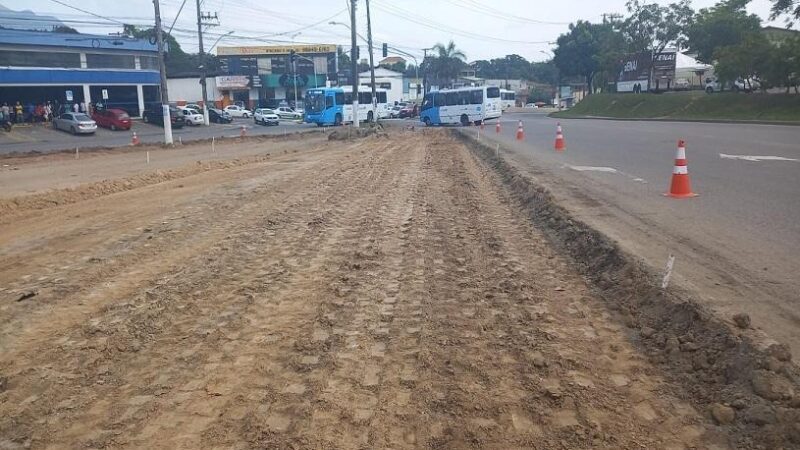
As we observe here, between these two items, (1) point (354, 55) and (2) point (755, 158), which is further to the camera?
(1) point (354, 55)

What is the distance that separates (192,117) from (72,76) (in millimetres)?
9349

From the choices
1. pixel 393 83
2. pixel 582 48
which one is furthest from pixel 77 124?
pixel 393 83

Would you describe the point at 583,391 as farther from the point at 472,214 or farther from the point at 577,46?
the point at 577,46

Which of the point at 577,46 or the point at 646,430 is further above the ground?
the point at 577,46

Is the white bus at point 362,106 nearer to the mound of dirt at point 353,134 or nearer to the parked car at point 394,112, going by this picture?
the parked car at point 394,112

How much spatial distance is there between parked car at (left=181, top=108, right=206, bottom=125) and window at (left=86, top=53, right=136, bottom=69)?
25.9ft

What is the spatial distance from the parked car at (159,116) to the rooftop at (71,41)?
5.53 meters

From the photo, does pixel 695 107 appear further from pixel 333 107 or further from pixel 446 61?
pixel 446 61

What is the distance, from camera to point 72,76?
1855 inches

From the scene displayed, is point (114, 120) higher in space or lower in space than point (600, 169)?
higher

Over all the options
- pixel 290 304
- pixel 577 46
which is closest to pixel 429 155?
pixel 290 304

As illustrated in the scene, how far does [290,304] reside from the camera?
197 inches

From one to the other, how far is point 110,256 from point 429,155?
13.0 metres

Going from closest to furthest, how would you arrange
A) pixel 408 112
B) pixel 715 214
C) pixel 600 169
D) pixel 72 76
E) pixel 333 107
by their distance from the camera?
pixel 715 214, pixel 600 169, pixel 72 76, pixel 333 107, pixel 408 112
